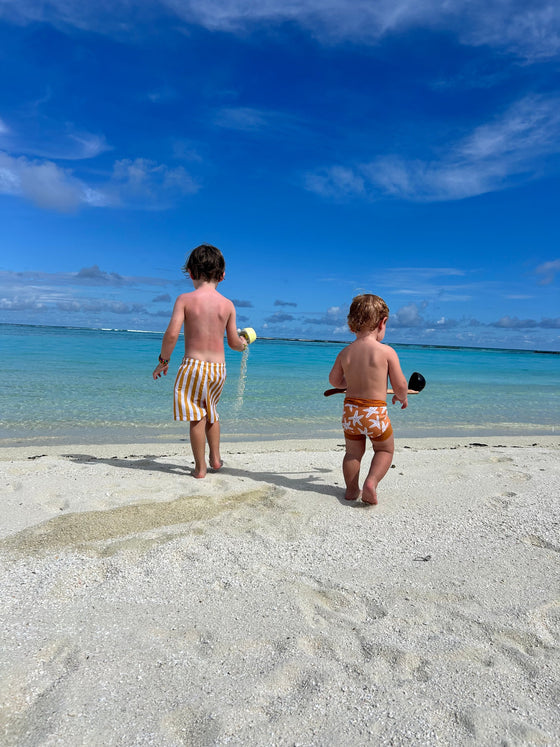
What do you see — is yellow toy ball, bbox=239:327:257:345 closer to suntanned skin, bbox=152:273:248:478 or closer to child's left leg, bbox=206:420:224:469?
suntanned skin, bbox=152:273:248:478

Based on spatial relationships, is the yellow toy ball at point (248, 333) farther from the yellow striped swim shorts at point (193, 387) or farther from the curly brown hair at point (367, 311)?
the curly brown hair at point (367, 311)

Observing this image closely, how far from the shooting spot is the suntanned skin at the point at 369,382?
387 centimetres

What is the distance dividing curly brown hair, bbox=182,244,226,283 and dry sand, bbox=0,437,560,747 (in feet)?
6.23

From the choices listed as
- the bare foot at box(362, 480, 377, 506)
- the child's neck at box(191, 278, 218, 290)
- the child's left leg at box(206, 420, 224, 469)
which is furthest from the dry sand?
the child's neck at box(191, 278, 218, 290)

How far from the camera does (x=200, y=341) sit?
4453 millimetres

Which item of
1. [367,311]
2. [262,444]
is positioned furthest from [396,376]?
[262,444]

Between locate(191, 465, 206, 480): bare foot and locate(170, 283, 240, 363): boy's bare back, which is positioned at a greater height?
locate(170, 283, 240, 363): boy's bare back

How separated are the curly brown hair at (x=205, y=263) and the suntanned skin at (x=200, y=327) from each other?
6cm

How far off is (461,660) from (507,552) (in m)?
1.26

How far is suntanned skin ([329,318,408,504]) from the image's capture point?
3.87 metres

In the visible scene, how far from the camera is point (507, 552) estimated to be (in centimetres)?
306

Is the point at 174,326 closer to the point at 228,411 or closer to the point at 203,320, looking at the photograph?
the point at 203,320

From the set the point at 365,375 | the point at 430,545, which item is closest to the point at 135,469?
the point at 365,375

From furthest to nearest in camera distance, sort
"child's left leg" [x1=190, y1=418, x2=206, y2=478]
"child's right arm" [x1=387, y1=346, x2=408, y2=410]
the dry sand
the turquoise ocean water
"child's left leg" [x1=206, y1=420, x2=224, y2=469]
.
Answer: the turquoise ocean water < "child's left leg" [x1=206, y1=420, x2=224, y2=469] < "child's left leg" [x1=190, y1=418, x2=206, y2=478] < "child's right arm" [x1=387, y1=346, x2=408, y2=410] < the dry sand
